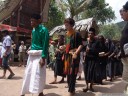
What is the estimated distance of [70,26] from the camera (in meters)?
6.45

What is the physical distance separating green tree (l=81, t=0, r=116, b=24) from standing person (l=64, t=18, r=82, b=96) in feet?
121

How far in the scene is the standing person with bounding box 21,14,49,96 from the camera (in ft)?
20.0

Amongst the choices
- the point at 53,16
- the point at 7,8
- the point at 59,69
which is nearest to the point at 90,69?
the point at 59,69

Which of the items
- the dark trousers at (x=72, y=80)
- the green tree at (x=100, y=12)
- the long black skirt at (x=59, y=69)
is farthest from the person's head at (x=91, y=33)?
the green tree at (x=100, y=12)

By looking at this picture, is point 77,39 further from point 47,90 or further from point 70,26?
point 47,90

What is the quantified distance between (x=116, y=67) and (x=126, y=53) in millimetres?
7076

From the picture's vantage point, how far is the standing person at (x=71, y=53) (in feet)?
20.9

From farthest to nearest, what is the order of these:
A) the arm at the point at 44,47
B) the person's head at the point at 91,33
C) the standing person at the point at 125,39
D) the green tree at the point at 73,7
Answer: the green tree at the point at 73,7 → the person's head at the point at 91,33 → the arm at the point at 44,47 → the standing person at the point at 125,39

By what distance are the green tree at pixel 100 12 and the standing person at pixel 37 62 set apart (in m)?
37.2

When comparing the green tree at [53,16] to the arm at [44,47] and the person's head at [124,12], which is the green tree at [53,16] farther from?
the person's head at [124,12]

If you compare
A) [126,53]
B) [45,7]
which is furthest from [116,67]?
[45,7]

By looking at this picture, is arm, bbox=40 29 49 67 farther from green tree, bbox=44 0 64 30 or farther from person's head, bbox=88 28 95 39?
green tree, bbox=44 0 64 30

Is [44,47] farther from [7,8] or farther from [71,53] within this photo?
[7,8]

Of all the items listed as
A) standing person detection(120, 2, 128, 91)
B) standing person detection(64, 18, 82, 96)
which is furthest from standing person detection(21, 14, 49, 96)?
standing person detection(120, 2, 128, 91)
